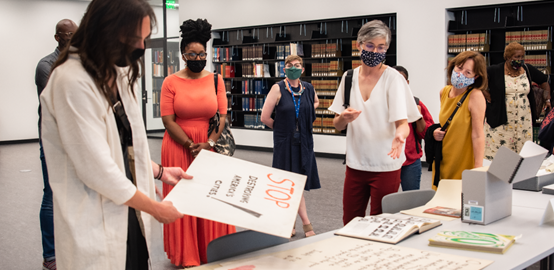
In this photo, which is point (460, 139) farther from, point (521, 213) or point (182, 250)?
point (182, 250)

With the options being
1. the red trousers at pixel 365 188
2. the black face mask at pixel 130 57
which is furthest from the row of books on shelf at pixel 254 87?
the black face mask at pixel 130 57

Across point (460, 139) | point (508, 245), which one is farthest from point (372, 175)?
point (508, 245)

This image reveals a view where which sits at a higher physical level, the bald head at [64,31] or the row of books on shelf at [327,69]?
the row of books on shelf at [327,69]

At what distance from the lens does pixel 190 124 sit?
10.2 ft

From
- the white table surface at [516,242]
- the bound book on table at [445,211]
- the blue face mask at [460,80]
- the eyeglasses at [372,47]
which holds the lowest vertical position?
the white table surface at [516,242]

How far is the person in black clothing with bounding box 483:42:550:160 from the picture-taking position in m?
5.32

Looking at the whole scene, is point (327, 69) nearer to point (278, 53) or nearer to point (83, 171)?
point (278, 53)

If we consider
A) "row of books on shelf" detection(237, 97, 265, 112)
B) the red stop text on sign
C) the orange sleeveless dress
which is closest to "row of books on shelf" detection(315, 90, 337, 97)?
"row of books on shelf" detection(237, 97, 265, 112)

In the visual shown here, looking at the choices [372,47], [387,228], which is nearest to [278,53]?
[372,47]

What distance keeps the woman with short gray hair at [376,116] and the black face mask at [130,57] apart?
115cm

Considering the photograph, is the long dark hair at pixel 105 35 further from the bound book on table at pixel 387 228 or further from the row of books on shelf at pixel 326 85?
the row of books on shelf at pixel 326 85

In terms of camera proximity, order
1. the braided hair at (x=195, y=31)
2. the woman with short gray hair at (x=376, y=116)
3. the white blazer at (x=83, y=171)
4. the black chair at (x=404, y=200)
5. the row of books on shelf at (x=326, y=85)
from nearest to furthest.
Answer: the white blazer at (x=83, y=171) → the black chair at (x=404, y=200) → the woman with short gray hair at (x=376, y=116) → the braided hair at (x=195, y=31) → the row of books on shelf at (x=326, y=85)

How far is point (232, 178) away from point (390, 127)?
1.13 metres

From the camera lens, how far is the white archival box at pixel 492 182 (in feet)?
6.29
